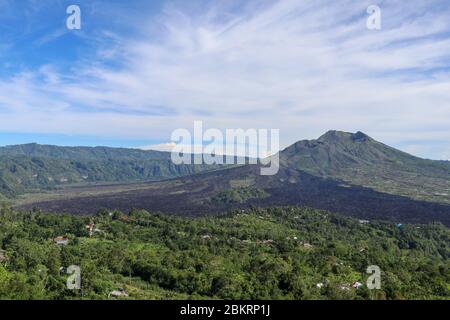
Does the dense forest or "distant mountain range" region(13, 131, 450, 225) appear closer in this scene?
the dense forest

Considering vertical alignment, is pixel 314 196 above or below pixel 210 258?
below

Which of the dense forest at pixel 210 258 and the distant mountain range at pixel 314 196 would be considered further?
the distant mountain range at pixel 314 196

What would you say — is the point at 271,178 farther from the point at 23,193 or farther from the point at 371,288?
the point at 371,288

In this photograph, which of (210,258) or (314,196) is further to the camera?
(314,196)

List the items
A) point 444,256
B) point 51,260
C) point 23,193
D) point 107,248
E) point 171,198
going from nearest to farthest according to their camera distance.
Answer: point 51,260 < point 107,248 < point 444,256 < point 171,198 < point 23,193

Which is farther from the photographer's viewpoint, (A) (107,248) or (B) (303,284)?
(A) (107,248)
